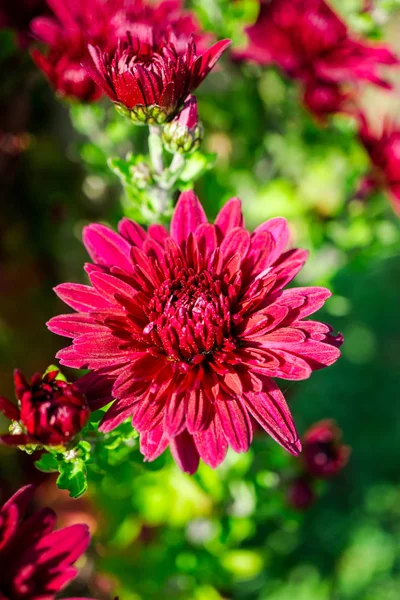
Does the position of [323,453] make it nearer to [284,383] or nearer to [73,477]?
[284,383]

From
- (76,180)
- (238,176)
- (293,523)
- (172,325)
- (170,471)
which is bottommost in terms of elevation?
(293,523)

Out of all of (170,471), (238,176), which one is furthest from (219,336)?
(238,176)

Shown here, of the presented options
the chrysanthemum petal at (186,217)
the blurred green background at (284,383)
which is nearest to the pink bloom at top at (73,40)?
the blurred green background at (284,383)

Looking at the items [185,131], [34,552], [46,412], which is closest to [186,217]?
[185,131]

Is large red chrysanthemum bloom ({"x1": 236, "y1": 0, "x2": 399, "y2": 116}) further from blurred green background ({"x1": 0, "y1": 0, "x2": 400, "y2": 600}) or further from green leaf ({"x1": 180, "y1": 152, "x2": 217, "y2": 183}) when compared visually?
green leaf ({"x1": 180, "y1": 152, "x2": 217, "y2": 183})

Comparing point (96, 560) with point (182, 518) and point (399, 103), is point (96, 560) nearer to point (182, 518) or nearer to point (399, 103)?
point (182, 518)

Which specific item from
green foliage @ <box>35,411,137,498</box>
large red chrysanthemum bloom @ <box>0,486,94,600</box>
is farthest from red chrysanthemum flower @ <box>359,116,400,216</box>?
large red chrysanthemum bloom @ <box>0,486,94,600</box>
